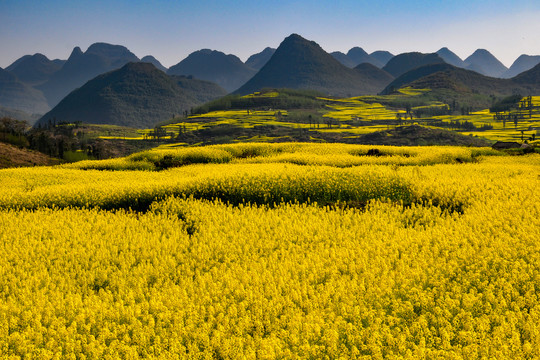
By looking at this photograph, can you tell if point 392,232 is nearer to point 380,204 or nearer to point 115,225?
point 380,204


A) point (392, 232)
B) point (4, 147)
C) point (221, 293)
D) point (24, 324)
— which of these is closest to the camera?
point (24, 324)

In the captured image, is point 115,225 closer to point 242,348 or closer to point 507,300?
point 242,348

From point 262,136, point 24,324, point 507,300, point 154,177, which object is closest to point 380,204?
point 507,300

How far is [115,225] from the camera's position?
13922mm

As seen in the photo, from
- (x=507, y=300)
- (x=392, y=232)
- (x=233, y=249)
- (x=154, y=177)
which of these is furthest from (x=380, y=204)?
(x=154, y=177)

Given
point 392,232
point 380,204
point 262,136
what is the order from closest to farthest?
point 392,232, point 380,204, point 262,136

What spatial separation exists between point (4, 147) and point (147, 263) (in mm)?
83892

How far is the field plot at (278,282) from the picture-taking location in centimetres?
621

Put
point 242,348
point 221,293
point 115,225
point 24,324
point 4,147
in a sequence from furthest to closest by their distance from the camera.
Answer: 1. point 4,147
2. point 115,225
3. point 221,293
4. point 24,324
5. point 242,348

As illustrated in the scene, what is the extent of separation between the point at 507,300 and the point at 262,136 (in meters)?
158

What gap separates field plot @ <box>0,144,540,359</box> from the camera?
621 centimetres

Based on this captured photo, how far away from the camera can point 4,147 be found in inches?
3088

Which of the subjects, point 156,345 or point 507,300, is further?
point 507,300

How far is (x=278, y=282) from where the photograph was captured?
8.22 meters
